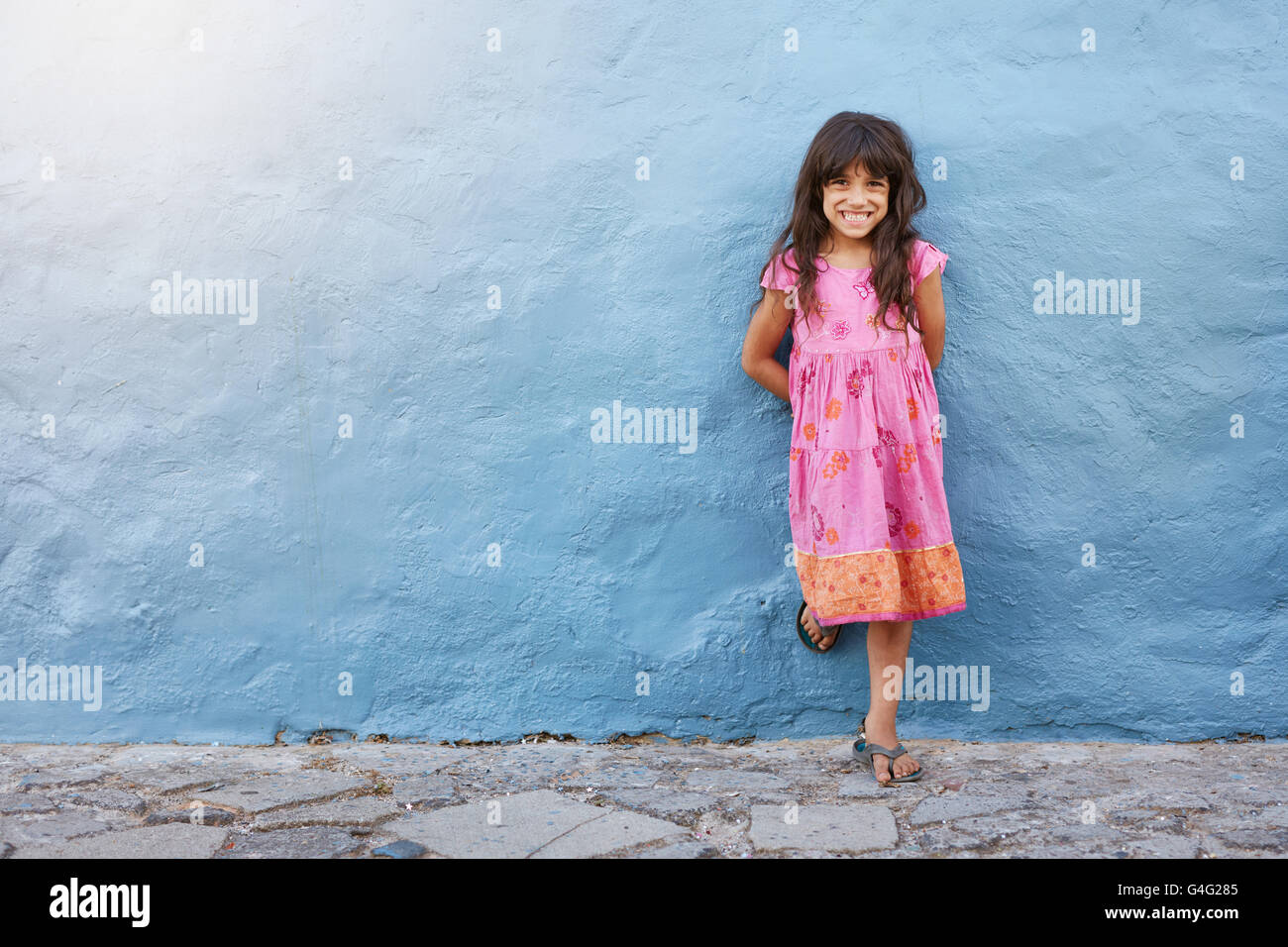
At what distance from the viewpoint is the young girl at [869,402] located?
2807mm

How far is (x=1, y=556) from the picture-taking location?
126 inches

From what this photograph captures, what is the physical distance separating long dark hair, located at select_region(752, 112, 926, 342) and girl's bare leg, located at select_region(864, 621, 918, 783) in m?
0.80

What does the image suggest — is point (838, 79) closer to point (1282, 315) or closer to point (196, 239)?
point (1282, 315)

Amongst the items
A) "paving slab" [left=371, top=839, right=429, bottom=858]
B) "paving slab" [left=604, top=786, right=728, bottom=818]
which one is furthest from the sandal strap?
"paving slab" [left=371, top=839, right=429, bottom=858]

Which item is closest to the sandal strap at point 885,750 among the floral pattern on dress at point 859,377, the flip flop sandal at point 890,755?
the flip flop sandal at point 890,755

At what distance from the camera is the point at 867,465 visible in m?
2.80

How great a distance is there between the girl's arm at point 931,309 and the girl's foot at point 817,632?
823 millimetres

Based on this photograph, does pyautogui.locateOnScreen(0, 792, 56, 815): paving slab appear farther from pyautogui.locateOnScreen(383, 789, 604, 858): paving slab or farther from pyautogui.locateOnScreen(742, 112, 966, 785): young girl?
pyautogui.locateOnScreen(742, 112, 966, 785): young girl

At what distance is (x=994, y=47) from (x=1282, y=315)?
1111 millimetres

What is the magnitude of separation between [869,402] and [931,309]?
0.32 m

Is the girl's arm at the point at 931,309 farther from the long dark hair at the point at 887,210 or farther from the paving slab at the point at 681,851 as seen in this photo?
the paving slab at the point at 681,851

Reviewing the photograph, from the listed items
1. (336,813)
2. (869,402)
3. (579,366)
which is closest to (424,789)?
(336,813)

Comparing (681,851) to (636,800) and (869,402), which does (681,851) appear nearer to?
(636,800)

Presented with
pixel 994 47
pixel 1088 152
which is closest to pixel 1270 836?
pixel 1088 152
